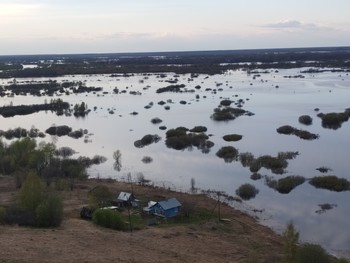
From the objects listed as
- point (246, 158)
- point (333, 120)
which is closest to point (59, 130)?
point (246, 158)

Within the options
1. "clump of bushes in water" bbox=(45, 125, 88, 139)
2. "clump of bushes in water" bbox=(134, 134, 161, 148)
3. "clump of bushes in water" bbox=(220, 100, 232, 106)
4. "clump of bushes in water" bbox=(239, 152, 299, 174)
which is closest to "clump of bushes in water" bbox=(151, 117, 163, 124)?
"clump of bushes in water" bbox=(45, 125, 88, 139)

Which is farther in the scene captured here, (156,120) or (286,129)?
(156,120)

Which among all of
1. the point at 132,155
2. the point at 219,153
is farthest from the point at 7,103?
the point at 219,153

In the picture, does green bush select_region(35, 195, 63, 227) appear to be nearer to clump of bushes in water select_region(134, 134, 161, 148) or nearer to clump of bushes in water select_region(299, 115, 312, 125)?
clump of bushes in water select_region(134, 134, 161, 148)

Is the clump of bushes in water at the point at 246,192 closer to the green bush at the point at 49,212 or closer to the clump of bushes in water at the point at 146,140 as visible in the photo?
the green bush at the point at 49,212

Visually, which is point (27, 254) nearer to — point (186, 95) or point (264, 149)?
point (264, 149)

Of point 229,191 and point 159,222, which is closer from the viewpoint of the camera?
point 159,222

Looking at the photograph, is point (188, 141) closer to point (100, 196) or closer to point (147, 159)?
point (147, 159)
